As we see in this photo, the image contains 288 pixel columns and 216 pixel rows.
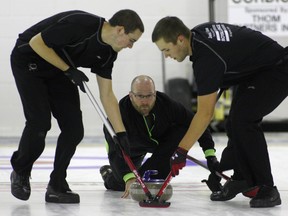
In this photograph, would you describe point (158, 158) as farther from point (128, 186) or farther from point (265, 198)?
point (265, 198)

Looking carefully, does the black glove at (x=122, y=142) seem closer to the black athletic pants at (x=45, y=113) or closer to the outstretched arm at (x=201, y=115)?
the black athletic pants at (x=45, y=113)

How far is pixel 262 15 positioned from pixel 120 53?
65.1 inches

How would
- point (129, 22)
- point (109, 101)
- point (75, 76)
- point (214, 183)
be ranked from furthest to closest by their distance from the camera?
point (214, 183)
point (109, 101)
point (75, 76)
point (129, 22)

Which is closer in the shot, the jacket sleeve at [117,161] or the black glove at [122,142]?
the black glove at [122,142]

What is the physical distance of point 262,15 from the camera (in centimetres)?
853

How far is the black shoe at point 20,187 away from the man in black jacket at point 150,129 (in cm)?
62

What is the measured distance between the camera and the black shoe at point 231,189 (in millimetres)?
3884

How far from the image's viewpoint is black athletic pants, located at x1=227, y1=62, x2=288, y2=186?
146 inches

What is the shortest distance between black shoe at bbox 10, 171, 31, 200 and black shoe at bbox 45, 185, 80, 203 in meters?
0.11

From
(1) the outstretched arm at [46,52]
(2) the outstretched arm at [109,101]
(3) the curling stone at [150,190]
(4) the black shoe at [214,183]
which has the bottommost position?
(4) the black shoe at [214,183]

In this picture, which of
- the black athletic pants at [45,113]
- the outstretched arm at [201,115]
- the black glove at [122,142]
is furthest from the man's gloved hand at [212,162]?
the black athletic pants at [45,113]

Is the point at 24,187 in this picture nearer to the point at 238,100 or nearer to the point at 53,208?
the point at 53,208

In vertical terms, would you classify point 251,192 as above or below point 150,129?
below

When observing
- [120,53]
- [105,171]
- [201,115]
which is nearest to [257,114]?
[201,115]
